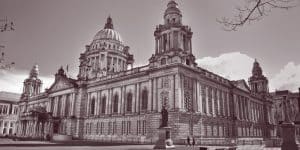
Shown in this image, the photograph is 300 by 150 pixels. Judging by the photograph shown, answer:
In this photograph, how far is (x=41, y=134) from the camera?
199ft

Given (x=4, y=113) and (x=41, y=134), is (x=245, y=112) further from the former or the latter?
(x=4, y=113)

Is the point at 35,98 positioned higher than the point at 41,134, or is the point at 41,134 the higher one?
the point at 35,98

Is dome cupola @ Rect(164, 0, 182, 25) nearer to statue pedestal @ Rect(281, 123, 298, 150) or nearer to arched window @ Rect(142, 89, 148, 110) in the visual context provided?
arched window @ Rect(142, 89, 148, 110)

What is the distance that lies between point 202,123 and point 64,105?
33215 millimetres

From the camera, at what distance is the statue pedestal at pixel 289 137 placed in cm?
1819

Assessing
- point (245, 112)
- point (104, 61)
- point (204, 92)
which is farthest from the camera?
point (104, 61)

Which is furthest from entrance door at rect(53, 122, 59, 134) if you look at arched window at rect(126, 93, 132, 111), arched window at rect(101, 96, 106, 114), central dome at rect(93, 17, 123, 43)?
central dome at rect(93, 17, 123, 43)

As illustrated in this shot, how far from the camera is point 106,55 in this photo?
7238cm

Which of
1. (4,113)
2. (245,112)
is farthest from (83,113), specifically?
(4,113)

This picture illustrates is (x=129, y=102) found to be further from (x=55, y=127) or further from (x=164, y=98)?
(x=55, y=127)

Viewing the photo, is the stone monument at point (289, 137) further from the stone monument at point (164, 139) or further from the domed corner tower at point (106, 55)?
the domed corner tower at point (106, 55)

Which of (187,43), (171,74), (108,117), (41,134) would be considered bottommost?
(41,134)

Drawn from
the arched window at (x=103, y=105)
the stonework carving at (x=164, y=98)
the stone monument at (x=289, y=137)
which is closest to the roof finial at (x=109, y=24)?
the arched window at (x=103, y=105)

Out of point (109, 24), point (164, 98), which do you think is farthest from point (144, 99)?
point (109, 24)
